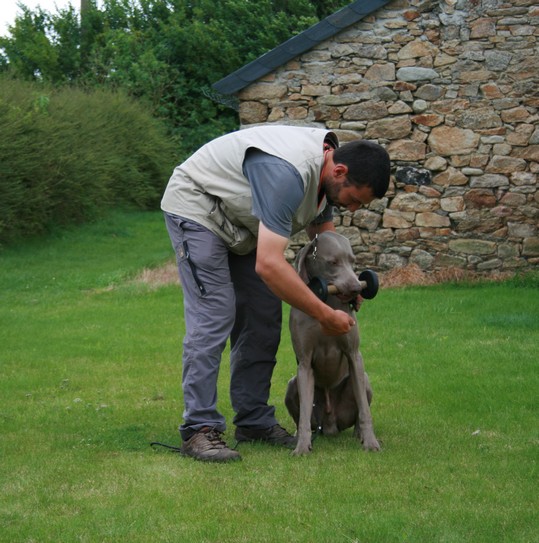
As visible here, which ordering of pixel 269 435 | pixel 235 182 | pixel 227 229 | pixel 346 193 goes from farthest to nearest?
pixel 269 435, pixel 227 229, pixel 235 182, pixel 346 193

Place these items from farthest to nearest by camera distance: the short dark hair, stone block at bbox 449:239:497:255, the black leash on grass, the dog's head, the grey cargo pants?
stone block at bbox 449:239:497:255, the black leash on grass, the grey cargo pants, the dog's head, the short dark hair

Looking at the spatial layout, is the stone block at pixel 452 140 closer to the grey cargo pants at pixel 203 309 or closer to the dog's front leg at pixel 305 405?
the grey cargo pants at pixel 203 309

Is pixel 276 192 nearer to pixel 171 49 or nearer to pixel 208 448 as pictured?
pixel 208 448

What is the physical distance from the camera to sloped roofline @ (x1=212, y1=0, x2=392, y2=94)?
13.4 meters

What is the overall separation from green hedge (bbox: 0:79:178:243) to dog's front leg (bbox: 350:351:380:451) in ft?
46.8

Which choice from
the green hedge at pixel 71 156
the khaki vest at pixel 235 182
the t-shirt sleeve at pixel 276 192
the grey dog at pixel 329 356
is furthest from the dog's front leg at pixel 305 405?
the green hedge at pixel 71 156

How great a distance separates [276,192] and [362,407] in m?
1.45

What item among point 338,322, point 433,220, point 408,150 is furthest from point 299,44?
point 338,322

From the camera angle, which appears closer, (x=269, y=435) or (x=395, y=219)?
(x=269, y=435)

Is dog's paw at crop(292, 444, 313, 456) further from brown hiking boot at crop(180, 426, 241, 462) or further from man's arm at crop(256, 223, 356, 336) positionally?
man's arm at crop(256, 223, 356, 336)

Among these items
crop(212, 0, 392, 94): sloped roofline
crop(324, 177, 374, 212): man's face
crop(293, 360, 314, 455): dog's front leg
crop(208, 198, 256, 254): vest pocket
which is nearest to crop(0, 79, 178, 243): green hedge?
crop(212, 0, 392, 94): sloped roofline

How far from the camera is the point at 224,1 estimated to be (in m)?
33.0

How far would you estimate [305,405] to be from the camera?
5.66m

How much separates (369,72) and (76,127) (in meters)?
11.0
